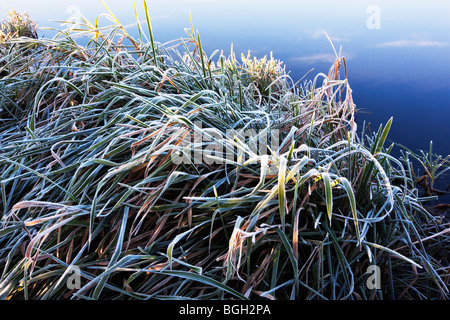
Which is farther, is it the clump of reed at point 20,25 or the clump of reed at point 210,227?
the clump of reed at point 20,25

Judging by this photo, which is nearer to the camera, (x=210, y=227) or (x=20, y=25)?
(x=210, y=227)

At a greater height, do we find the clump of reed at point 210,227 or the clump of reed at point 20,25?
the clump of reed at point 20,25

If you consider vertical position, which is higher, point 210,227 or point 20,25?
point 20,25

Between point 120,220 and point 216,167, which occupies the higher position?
point 216,167

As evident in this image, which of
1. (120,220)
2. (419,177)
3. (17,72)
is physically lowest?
(419,177)

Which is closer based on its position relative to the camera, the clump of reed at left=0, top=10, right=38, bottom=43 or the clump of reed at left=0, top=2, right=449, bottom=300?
the clump of reed at left=0, top=2, right=449, bottom=300

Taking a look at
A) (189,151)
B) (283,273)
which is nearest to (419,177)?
(283,273)

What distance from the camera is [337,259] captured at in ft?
3.57

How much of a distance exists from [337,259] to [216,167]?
1.51 ft

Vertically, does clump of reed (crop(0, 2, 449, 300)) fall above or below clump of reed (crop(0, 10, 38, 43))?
below
